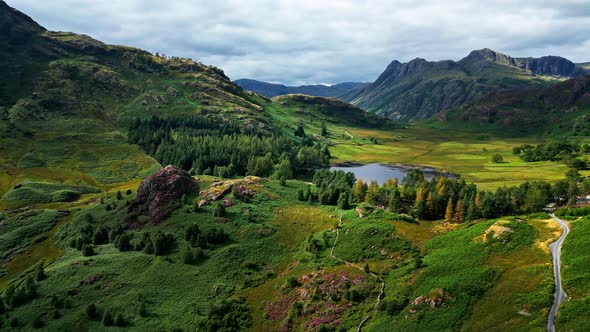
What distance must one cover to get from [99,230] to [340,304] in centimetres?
8627

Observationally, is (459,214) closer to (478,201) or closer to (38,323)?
(478,201)

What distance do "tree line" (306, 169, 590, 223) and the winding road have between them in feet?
83.6

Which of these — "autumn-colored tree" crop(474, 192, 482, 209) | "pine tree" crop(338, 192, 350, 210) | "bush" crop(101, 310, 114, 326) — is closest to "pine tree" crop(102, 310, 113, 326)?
Result: "bush" crop(101, 310, 114, 326)

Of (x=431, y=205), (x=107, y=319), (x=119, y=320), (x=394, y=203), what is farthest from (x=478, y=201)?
(x=107, y=319)

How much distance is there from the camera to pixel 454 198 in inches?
4592

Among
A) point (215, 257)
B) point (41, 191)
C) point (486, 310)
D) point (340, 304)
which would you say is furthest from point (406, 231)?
point (41, 191)

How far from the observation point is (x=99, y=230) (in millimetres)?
119625

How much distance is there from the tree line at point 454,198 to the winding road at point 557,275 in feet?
83.6

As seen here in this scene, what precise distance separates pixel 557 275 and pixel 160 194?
113 m

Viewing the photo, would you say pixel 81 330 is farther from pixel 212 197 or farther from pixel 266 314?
pixel 212 197

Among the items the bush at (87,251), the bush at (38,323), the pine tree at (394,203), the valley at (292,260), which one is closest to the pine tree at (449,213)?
the valley at (292,260)

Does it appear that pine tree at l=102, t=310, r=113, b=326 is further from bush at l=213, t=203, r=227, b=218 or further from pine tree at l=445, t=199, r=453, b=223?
pine tree at l=445, t=199, r=453, b=223

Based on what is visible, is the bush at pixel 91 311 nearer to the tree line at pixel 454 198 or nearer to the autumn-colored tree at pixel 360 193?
the tree line at pixel 454 198

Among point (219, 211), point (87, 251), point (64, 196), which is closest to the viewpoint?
point (87, 251)
